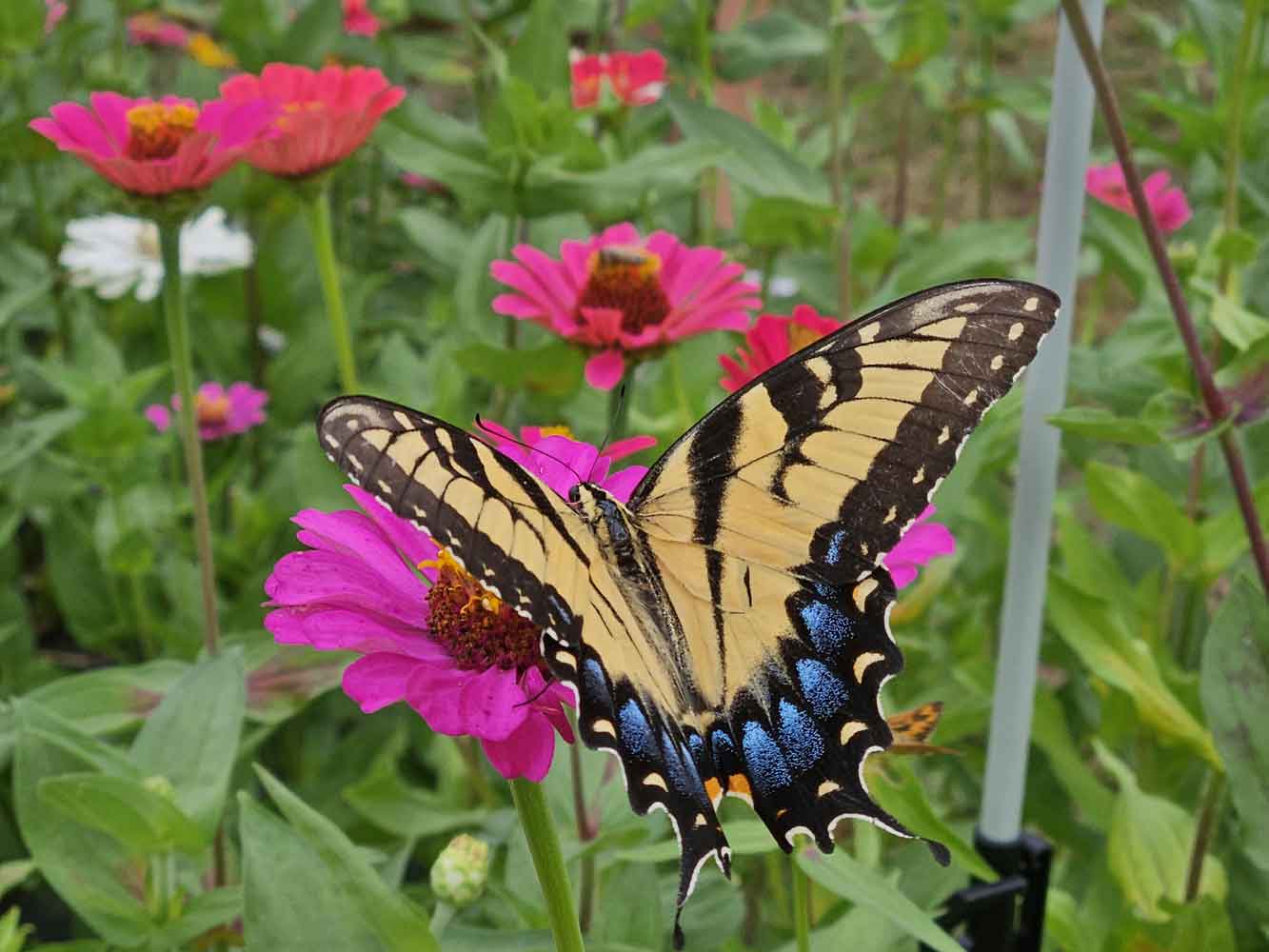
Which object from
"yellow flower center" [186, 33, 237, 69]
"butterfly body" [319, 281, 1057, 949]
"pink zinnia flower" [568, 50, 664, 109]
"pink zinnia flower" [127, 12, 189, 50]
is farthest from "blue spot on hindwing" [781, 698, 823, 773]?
"pink zinnia flower" [127, 12, 189, 50]

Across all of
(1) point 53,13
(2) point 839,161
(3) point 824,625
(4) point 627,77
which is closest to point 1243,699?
(3) point 824,625

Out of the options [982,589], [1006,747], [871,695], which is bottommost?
[982,589]

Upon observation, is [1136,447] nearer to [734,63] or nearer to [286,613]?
[734,63]

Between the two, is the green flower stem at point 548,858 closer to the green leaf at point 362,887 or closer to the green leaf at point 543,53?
the green leaf at point 362,887

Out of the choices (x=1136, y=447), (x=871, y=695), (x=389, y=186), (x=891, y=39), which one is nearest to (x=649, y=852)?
(x=871, y=695)

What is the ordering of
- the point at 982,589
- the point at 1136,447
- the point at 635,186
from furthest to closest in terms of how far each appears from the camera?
the point at 982,589 < the point at 1136,447 < the point at 635,186

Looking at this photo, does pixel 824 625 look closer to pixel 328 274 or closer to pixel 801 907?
pixel 801 907

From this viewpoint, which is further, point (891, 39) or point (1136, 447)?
point (891, 39)
